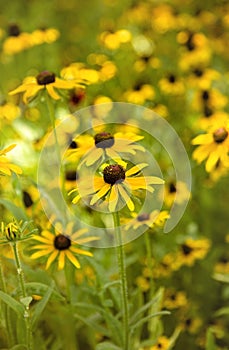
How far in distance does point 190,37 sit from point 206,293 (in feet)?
3.15

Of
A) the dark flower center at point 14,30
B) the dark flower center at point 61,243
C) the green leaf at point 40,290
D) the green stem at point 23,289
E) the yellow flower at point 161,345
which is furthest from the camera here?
the dark flower center at point 14,30

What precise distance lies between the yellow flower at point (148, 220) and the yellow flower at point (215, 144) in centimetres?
13

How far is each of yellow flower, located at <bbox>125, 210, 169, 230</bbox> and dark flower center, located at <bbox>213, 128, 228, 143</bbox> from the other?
18cm

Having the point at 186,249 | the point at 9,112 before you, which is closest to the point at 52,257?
the point at 186,249

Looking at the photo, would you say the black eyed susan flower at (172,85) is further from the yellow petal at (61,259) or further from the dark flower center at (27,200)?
the yellow petal at (61,259)

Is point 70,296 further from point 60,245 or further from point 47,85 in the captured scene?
point 47,85

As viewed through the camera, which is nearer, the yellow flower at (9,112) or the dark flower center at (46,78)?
the dark flower center at (46,78)

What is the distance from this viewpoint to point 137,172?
103 centimetres

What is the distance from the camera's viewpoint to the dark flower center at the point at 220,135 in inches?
49.3

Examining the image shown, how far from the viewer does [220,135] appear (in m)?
1.25

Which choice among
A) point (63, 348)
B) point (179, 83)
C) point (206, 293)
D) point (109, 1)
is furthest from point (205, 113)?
point (109, 1)

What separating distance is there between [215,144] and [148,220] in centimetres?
20

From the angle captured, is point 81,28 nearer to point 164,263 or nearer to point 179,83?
point 179,83

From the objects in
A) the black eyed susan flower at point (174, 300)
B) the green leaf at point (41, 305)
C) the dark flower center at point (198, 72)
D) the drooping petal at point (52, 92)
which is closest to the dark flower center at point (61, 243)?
the green leaf at point (41, 305)
